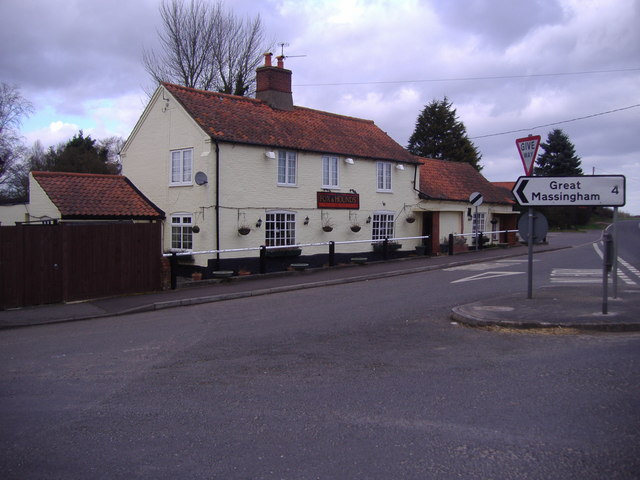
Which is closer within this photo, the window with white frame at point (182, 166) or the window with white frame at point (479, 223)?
the window with white frame at point (182, 166)

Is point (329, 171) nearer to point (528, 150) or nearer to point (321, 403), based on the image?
point (528, 150)

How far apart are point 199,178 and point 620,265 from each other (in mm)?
16079

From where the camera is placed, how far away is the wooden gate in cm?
1373

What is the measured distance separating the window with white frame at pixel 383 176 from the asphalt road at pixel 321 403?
1602 centimetres

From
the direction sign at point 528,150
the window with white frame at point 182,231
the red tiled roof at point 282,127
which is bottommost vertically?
the window with white frame at point 182,231

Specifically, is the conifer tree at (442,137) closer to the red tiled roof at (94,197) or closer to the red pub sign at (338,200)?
the red pub sign at (338,200)

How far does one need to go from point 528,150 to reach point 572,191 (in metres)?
1.27

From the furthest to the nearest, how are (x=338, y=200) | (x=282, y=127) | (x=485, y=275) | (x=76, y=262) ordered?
(x=338, y=200) < (x=282, y=127) < (x=485, y=275) < (x=76, y=262)

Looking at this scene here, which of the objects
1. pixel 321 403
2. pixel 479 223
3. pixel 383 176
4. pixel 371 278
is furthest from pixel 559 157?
pixel 321 403

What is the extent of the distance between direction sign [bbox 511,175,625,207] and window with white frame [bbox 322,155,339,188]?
40.8 feet

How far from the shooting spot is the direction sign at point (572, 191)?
10789mm

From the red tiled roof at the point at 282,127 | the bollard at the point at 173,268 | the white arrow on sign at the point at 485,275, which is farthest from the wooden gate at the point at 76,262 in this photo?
the white arrow on sign at the point at 485,275

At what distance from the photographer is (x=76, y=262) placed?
48.3 feet

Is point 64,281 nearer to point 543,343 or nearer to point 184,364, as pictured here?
point 184,364
